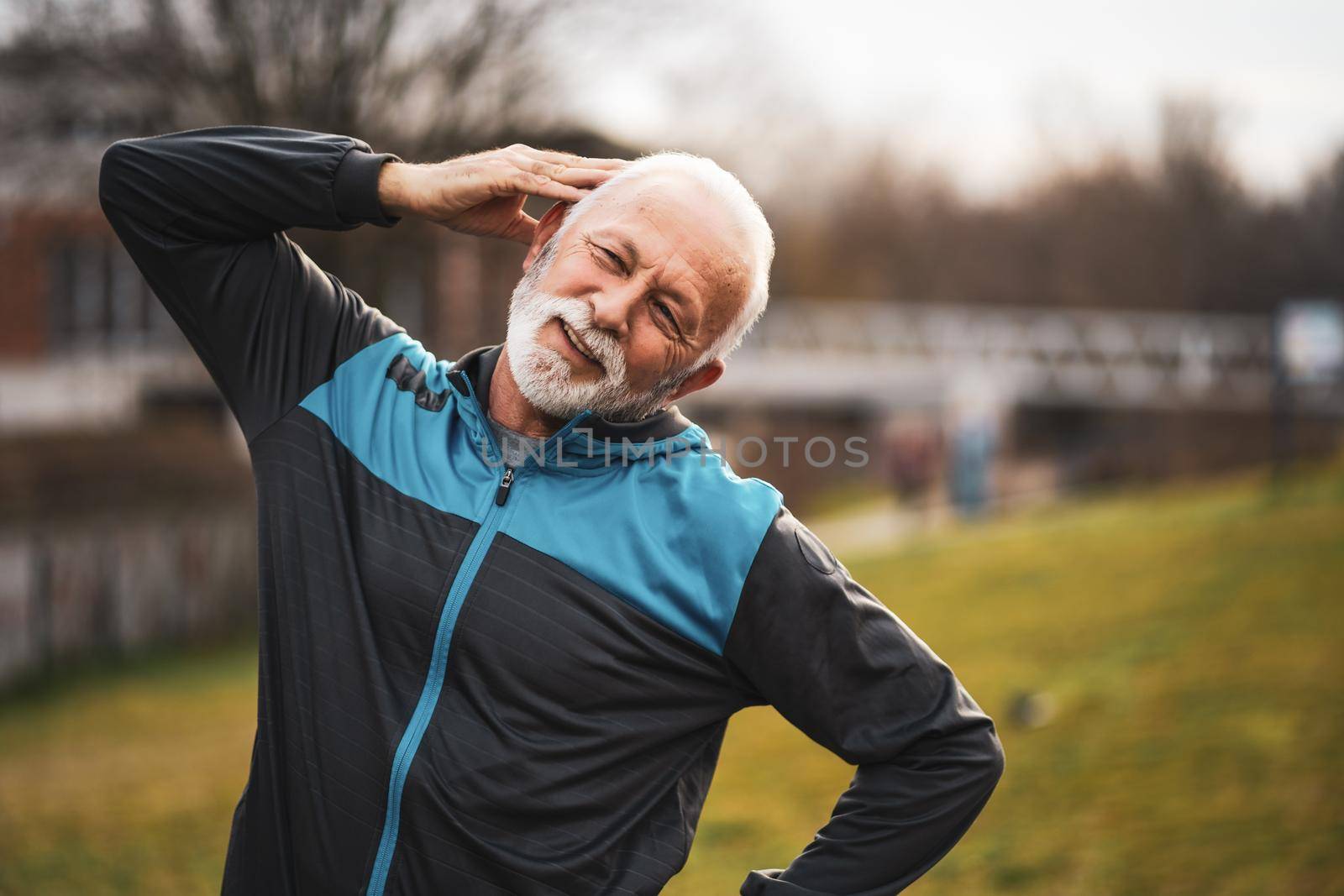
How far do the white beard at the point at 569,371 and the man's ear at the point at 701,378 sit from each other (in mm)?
70

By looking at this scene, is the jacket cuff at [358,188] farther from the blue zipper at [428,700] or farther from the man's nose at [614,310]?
the blue zipper at [428,700]

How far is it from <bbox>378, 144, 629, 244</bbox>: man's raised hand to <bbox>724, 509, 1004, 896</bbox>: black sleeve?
728mm

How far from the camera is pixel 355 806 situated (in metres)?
1.97

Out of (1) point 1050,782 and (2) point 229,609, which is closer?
(1) point 1050,782

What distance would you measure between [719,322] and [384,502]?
2.28ft

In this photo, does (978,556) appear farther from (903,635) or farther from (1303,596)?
(903,635)

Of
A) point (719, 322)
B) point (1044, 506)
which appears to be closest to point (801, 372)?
point (1044, 506)

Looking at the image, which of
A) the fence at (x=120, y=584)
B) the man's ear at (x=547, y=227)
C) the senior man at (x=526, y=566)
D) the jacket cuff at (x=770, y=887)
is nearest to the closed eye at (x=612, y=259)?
the senior man at (x=526, y=566)

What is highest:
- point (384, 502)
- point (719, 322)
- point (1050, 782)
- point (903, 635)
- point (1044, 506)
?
point (1044, 506)


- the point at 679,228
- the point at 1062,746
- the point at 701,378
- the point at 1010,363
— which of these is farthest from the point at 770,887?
the point at 1010,363

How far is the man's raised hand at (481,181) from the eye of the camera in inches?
80.8

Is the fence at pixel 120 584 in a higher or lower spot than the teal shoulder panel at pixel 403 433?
higher

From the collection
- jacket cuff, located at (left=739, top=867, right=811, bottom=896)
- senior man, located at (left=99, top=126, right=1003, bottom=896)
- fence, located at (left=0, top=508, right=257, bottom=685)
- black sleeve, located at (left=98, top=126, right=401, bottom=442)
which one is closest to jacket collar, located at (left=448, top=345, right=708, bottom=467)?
senior man, located at (left=99, top=126, right=1003, bottom=896)

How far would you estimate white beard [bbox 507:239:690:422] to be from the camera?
2045mm
